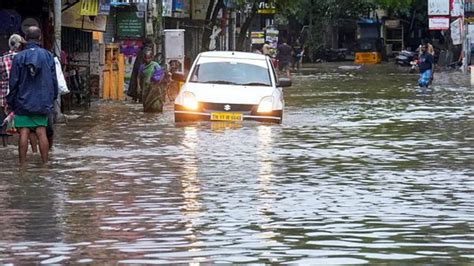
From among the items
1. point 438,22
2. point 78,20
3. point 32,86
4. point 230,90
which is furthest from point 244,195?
point 438,22

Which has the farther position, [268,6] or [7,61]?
[268,6]

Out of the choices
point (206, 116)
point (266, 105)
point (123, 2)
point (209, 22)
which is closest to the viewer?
point (206, 116)

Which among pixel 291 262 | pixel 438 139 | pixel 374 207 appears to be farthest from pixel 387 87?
pixel 291 262

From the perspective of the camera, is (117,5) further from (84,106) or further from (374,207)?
(374,207)

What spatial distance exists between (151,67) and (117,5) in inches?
339

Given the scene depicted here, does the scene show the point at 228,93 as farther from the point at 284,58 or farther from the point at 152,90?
the point at 284,58

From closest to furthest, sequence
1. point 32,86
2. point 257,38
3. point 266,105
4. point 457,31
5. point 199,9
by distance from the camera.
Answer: point 32,86
point 266,105
point 199,9
point 457,31
point 257,38

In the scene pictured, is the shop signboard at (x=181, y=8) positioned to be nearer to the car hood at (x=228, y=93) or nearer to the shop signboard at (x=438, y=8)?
the shop signboard at (x=438, y=8)

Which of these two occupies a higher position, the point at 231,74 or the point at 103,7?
the point at 103,7

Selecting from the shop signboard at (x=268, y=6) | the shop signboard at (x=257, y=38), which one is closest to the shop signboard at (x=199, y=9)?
the shop signboard at (x=268, y=6)

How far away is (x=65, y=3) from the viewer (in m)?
30.1

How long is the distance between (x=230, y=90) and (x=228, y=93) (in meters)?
0.15

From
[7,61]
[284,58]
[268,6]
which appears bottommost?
[284,58]

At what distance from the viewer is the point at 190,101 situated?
23.1 m
